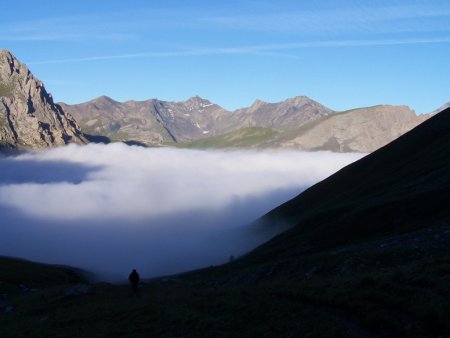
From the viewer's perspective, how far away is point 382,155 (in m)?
149

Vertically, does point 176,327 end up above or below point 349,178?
below

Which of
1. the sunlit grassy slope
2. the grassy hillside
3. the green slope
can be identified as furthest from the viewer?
the grassy hillside

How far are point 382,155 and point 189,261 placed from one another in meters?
86.7

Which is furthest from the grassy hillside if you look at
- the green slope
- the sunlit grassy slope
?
the green slope

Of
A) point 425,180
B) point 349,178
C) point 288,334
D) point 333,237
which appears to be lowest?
point 288,334

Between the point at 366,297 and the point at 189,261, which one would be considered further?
the point at 189,261

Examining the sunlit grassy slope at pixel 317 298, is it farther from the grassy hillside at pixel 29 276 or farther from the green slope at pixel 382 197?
the grassy hillside at pixel 29 276

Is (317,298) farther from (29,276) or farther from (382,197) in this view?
(29,276)

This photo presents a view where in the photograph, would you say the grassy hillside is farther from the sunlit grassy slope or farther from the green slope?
the green slope

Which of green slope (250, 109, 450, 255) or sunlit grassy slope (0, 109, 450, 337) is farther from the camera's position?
green slope (250, 109, 450, 255)

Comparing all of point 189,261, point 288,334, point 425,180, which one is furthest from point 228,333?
point 189,261

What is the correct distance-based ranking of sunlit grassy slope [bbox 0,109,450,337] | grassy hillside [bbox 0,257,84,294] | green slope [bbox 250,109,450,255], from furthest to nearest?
grassy hillside [bbox 0,257,84,294] → green slope [bbox 250,109,450,255] → sunlit grassy slope [bbox 0,109,450,337]

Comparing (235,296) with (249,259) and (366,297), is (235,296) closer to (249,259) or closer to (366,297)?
(366,297)

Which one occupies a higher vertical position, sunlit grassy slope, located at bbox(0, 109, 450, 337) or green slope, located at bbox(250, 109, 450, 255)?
green slope, located at bbox(250, 109, 450, 255)
